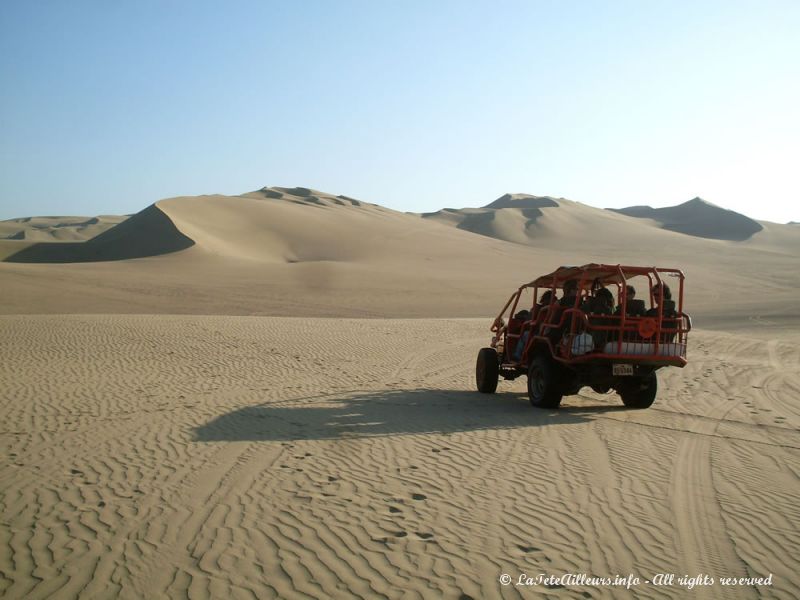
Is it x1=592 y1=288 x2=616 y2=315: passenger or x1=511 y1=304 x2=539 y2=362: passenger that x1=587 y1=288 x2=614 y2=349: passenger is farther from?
x1=511 y1=304 x2=539 y2=362: passenger

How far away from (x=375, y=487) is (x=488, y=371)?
18.2 feet

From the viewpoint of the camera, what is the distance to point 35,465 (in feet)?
21.2

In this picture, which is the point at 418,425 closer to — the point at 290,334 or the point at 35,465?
the point at 35,465

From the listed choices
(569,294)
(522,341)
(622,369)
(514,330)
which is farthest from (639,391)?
(514,330)

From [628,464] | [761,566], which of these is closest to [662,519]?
[761,566]

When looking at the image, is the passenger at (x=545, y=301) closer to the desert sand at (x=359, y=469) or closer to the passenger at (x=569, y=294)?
the passenger at (x=569, y=294)

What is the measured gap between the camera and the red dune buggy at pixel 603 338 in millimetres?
9180

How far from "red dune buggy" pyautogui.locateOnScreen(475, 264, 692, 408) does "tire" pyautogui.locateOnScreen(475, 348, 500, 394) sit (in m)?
0.44

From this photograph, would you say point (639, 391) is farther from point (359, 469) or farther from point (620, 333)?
point (359, 469)

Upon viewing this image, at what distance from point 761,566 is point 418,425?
4603mm

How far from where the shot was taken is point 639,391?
10.1m

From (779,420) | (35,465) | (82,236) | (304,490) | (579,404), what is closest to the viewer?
(304,490)

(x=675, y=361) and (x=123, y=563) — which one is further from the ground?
(x=675, y=361)

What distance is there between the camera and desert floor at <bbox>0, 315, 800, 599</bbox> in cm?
434
